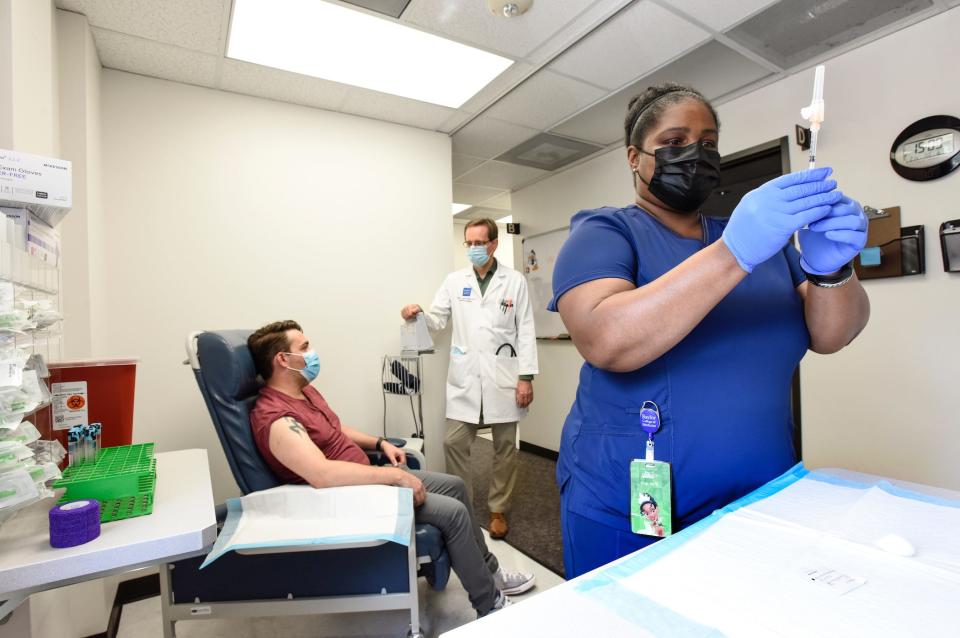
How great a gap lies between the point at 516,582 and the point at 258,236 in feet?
6.95

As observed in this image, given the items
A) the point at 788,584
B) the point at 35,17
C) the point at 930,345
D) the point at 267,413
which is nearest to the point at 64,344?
the point at 267,413

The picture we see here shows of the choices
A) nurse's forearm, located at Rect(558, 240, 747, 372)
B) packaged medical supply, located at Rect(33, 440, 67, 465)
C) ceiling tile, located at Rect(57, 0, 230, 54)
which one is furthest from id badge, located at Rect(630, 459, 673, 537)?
ceiling tile, located at Rect(57, 0, 230, 54)

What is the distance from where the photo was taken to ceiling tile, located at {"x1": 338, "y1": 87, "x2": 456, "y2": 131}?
254cm

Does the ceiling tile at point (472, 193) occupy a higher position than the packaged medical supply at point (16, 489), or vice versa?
the ceiling tile at point (472, 193)

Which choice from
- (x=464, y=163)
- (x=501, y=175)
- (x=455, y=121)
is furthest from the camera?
(x=501, y=175)

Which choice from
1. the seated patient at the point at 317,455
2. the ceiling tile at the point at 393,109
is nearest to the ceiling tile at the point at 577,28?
the ceiling tile at the point at 393,109

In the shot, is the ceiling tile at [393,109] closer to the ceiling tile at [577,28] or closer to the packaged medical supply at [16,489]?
the ceiling tile at [577,28]

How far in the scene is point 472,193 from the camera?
14.8 ft

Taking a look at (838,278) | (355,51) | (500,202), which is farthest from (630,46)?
(500,202)

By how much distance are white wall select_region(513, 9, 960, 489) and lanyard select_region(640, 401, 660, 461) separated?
2.05 meters

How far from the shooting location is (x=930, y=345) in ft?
6.57

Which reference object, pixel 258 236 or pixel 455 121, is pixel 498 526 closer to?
pixel 258 236

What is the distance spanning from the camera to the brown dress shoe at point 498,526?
2523mm

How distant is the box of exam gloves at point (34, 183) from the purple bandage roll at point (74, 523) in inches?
24.0
